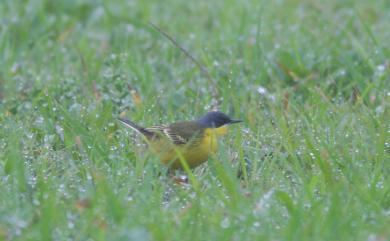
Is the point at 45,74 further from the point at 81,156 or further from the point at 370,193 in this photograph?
the point at 370,193

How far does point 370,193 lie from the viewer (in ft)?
16.2

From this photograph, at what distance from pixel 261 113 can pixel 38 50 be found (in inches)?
101

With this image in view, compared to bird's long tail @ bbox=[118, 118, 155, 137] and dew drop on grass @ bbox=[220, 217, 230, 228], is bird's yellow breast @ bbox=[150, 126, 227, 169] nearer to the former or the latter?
bird's long tail @ bbox=[118, 118, 155, 137]

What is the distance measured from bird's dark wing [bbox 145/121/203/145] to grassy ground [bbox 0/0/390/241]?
0.61 ft

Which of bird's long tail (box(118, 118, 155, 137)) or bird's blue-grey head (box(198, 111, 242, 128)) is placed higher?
bird's blue-grey head (box(198, 111, 242, 128))

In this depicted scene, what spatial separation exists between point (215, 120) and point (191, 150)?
17.3 inches

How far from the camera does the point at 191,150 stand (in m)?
5.83

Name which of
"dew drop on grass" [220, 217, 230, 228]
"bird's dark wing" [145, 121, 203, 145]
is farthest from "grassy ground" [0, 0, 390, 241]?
"bird's dark wing" [145, 121, 203, 145]

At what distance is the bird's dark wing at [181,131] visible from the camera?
5906 millimetres

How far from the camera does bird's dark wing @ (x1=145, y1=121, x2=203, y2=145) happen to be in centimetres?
591

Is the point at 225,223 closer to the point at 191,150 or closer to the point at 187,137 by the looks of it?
the point at 191,150

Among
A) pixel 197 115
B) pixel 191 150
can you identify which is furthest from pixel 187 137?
pixel 197 115

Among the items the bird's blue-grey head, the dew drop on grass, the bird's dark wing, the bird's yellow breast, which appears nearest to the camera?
the dew drop on grass

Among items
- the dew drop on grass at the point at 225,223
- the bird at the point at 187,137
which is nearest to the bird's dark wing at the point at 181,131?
the bird at the point at 187,137
